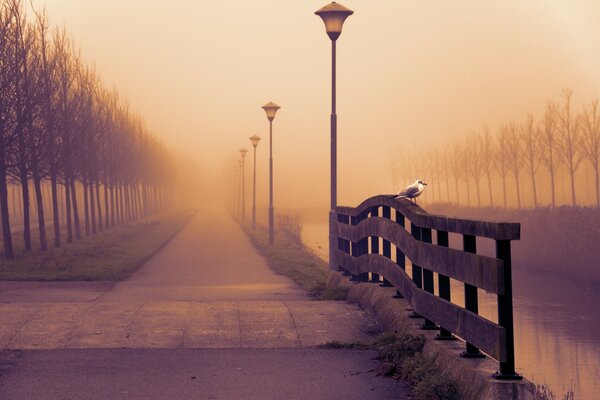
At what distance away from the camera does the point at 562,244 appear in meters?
30.5

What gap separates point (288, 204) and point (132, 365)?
568ft

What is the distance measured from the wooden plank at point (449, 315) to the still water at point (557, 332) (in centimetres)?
205

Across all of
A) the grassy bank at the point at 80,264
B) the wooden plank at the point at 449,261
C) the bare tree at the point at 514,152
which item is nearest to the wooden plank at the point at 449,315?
the wooden plank at the point at 449,261

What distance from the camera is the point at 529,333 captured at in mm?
15023

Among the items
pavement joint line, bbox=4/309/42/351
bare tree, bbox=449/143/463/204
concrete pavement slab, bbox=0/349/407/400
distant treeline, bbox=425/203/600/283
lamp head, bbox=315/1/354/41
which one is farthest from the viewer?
bare tree, bbox=449/143/463/204

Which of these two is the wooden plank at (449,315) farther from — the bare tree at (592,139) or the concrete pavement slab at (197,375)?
the bare tree at (592,139)

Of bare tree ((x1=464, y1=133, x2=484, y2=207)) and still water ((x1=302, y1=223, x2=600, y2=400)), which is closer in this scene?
still water ((x1=302, y1=223, x2=600, y2=400))

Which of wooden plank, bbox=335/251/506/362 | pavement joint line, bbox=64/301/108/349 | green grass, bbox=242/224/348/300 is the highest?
wooden plank, bbox=335/251/506/362

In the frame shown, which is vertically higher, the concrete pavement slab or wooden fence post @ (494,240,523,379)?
wooden fence post @ (494,240,523,379)

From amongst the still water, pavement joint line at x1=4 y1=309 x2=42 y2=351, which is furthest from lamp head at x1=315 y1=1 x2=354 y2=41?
pavement joint line at x1=4 y1=309 x2=42 y2=351

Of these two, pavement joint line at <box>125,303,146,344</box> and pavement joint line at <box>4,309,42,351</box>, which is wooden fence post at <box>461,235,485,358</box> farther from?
pavement joint line at <box>4,309,42,351</box>

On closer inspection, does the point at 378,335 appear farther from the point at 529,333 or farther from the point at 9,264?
the point at 9,264

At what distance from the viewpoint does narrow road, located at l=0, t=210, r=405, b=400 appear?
7559mm

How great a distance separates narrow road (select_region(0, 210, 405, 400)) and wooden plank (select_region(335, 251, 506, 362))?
666mm
